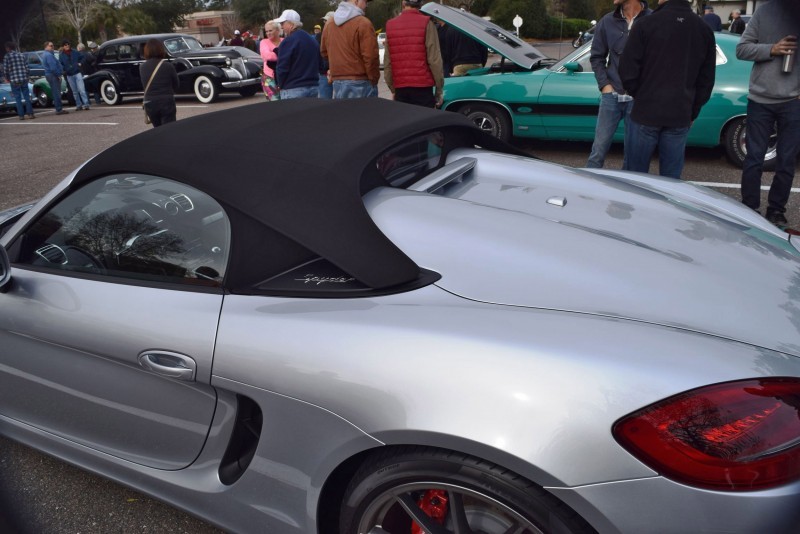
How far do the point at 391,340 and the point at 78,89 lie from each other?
16.1m

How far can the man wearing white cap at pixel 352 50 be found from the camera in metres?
6.56

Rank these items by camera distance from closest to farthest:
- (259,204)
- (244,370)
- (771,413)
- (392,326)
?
1. (771,413)
2. (392,326)
3. (244,370)
4. (259,204)

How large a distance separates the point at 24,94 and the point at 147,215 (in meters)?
14.5

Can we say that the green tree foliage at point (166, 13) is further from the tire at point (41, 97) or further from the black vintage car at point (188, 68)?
the black vintage car at point (188, 68)

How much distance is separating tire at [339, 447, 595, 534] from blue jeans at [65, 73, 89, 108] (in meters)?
15.9

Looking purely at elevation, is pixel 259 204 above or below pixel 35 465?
above

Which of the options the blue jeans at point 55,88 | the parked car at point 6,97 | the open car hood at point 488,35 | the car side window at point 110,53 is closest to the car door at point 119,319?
the open car hood at point 488,35

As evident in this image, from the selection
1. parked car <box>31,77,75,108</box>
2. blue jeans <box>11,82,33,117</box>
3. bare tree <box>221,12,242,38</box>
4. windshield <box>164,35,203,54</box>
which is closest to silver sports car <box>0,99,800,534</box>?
blue jeans <box>11,82,33,117</box>

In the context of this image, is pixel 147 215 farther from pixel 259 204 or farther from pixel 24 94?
pixel 24 94

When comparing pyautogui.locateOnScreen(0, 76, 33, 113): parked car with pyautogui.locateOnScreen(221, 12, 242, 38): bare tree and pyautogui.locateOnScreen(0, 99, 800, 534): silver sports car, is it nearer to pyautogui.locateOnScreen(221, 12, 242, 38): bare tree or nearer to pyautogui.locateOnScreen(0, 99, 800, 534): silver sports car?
pyautogui.locateOnScreen(0, 99, 800, 534): silver sports car

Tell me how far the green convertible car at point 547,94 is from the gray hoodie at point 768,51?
1.78 meters

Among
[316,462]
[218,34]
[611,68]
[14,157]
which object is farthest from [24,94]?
[218,34]

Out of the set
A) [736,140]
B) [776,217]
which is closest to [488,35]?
[736,140]

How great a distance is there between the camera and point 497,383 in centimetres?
→ 137
